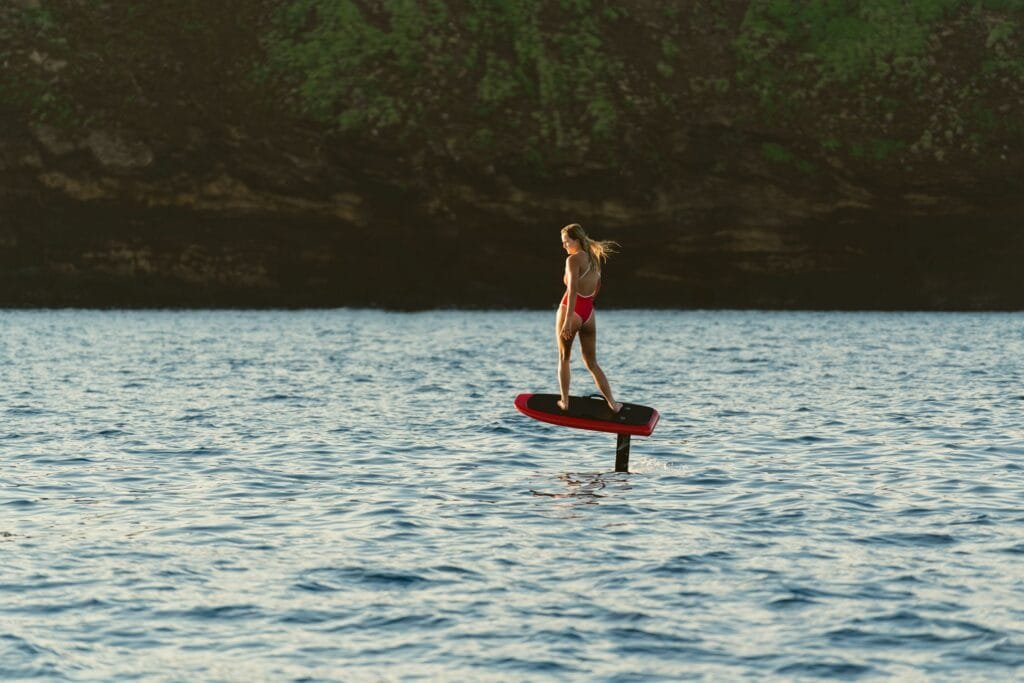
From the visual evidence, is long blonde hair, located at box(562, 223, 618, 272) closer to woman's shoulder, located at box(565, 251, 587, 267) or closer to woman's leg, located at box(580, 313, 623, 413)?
woman's shoulder, located at box(565, 251, 587, 267)

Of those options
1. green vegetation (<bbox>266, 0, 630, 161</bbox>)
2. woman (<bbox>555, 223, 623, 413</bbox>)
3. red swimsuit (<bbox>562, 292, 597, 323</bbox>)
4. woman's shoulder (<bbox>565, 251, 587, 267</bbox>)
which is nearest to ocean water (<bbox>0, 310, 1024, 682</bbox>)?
woman (<bbox>555, 223, 623, 413</bbox>)

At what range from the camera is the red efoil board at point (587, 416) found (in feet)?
61.9

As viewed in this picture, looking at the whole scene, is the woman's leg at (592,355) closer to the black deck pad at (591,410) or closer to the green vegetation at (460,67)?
the black deck pad at (591,410)

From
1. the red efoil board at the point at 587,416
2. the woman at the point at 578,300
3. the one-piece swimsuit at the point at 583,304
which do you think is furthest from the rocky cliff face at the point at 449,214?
the one-piece swimsuit at the point at 583,304

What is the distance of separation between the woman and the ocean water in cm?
151

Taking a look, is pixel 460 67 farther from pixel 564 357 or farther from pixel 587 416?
pixel 587 416

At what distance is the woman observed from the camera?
1888 cm

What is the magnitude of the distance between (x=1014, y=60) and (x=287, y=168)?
5232 cm

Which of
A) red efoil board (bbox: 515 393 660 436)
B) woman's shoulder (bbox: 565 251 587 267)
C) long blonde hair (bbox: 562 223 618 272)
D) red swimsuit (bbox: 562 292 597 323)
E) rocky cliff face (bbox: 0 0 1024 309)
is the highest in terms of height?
rocky cliff face (bbox: 0 0 1024 309)

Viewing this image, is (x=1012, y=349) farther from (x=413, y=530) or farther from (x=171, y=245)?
(x=171, y=245)

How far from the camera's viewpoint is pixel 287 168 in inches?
3738

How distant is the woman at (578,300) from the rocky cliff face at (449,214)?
240ft

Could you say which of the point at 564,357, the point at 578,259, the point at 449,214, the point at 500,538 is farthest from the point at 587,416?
the point at 449,214

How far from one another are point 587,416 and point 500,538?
3710 millimetres
